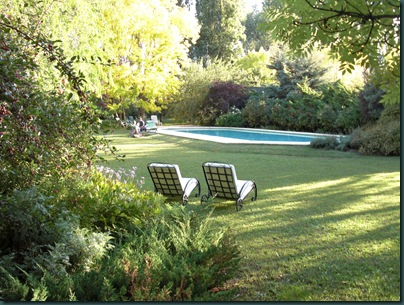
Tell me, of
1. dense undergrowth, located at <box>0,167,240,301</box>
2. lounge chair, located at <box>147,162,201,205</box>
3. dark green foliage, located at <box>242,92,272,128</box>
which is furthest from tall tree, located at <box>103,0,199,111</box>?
dense undergrowth, located at <box>0,167,240,301</box>

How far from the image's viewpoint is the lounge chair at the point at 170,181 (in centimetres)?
693

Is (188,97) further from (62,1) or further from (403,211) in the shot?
(403,211)

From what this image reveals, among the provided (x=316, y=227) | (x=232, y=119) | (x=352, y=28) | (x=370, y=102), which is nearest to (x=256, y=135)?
(x=232, y=119)

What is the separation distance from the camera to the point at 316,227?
18.5 ft

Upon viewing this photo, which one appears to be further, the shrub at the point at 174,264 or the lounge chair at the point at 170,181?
the lounge chair at the point at 170,181

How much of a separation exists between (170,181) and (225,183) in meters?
0.90

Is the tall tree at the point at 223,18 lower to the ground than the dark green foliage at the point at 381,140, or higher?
higher

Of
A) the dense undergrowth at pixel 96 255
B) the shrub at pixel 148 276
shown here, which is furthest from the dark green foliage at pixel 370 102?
the shrub at pixel 148 276

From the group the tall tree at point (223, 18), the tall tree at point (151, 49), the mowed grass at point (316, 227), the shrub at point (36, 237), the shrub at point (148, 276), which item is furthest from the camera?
the tall tree at point (151, 49)

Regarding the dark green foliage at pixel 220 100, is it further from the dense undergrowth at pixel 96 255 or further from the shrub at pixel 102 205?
the dense undergrowth at pixel 96 255

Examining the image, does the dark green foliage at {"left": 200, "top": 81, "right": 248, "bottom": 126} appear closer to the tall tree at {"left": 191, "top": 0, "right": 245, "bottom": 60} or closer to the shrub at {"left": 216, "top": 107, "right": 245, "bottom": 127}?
the shrub at {"left": 216, "top": 107, "right": 245, "bottom": 127}

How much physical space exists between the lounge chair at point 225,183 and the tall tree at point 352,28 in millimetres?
2920

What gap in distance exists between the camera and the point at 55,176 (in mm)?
4820

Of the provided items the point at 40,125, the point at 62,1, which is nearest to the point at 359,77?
the point at 62,1
